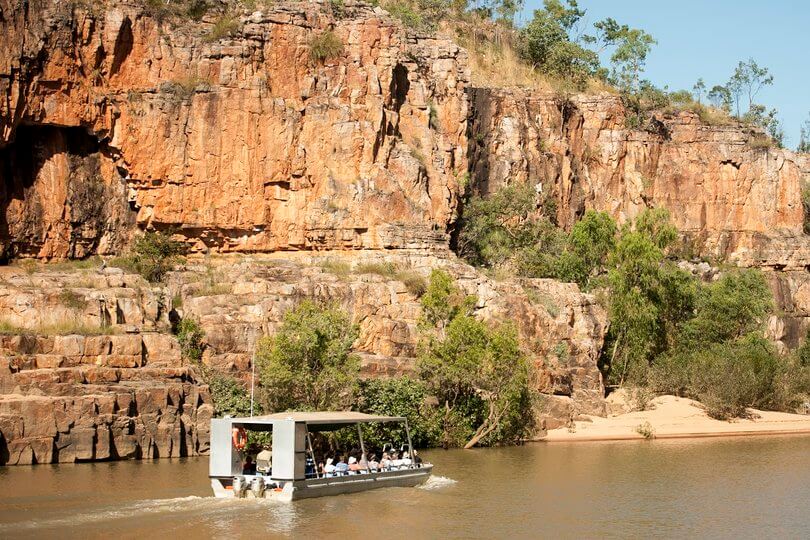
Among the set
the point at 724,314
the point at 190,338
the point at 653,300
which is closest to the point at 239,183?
the point at 190,338

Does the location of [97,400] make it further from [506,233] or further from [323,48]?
[506,233]

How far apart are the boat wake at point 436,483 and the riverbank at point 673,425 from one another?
13.6 metres

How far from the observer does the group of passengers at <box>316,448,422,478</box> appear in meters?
38.4

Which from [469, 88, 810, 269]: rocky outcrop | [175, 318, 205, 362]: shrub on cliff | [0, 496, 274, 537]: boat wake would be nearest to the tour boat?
[0, 496, 274, 537]: boat wake

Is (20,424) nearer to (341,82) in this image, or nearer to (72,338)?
(72,338)

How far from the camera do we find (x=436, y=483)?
133 ft

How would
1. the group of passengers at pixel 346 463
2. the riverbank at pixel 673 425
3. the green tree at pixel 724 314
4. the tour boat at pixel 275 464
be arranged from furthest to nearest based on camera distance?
the green tree at pixel 724 314 < the riverbank at pixel 673 425 < the group of passengers at pixel 346 463 < the tour boat at pixel 275 464

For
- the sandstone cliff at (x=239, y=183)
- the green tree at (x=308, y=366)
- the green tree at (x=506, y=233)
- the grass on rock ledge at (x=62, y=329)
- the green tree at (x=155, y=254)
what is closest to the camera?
the green tree at (x=308, y=366)

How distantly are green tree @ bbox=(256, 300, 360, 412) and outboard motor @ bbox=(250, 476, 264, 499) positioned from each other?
396 inches

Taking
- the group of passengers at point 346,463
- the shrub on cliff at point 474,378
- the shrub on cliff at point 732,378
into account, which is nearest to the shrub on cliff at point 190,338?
the shrub on cliff at point 474,378

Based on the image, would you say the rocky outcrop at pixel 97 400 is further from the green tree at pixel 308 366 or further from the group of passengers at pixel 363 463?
the group of passengers at pixel 363 463

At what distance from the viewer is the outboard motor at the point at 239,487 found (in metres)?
35.8

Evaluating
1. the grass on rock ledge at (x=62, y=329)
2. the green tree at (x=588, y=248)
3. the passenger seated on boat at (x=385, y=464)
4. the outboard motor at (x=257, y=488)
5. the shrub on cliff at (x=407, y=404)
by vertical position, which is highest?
the green tree at (x=588, y=248)

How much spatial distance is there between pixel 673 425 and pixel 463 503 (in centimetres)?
2569
